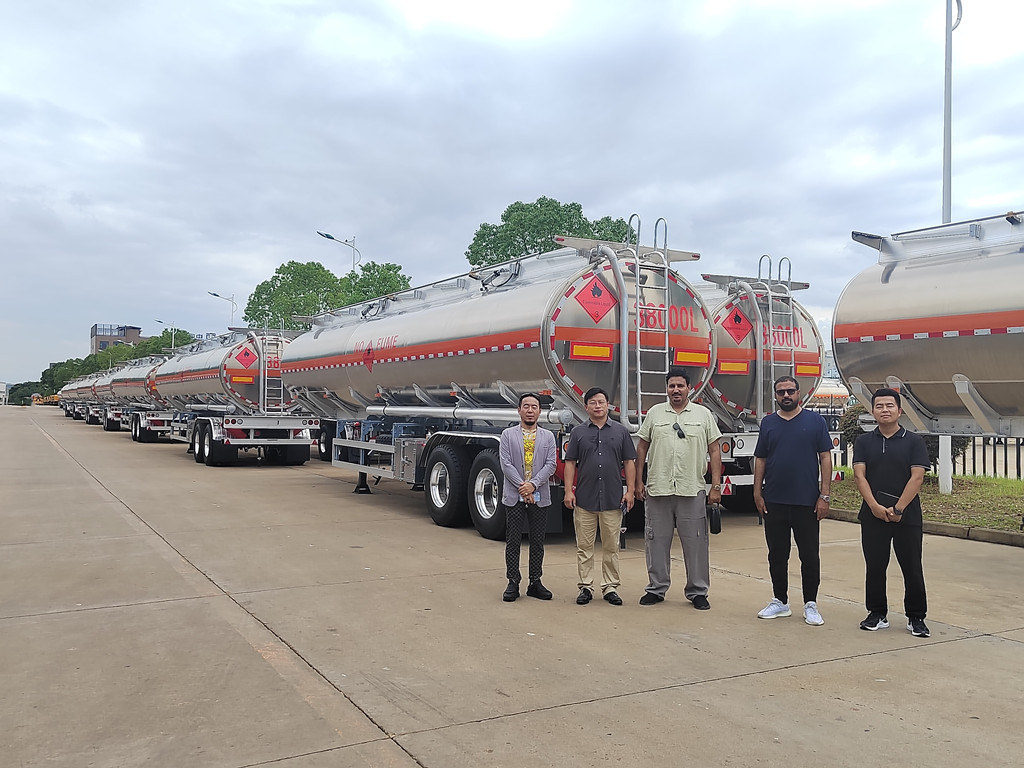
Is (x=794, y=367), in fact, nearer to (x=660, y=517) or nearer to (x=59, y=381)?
(x=660, y=517)

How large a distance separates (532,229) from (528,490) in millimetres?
42174

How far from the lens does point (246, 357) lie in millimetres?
21953

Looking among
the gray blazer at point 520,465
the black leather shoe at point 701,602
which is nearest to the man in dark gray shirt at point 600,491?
the gray blazer at point 520,465

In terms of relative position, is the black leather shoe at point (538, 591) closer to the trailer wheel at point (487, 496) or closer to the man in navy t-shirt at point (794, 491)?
the man in navy t-shirt at point (794, 491)

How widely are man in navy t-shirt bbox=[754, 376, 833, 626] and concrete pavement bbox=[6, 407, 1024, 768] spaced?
10.3 inches

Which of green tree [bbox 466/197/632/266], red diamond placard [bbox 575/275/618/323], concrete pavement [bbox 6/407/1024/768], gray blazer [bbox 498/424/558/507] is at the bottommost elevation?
concrete pavement [bbox 6/407/1024/768]

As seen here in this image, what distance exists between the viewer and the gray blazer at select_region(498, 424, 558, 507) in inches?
286

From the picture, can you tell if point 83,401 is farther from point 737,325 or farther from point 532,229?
point 737,325

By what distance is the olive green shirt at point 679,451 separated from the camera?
704 centimetres

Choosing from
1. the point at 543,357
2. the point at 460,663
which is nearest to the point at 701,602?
the point at 460,663

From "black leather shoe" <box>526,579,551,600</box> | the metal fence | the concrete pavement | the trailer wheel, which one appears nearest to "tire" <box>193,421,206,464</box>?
the concrete pavement

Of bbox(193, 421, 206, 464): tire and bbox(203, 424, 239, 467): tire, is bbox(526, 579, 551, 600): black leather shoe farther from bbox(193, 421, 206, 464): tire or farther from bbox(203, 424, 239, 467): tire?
bbox(193, 421, 206, 464): tire

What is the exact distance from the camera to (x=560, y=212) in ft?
159

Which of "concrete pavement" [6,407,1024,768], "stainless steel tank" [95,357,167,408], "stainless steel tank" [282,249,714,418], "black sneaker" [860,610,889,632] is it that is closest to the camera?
"concrete pavement" [6,407,1024,768]
